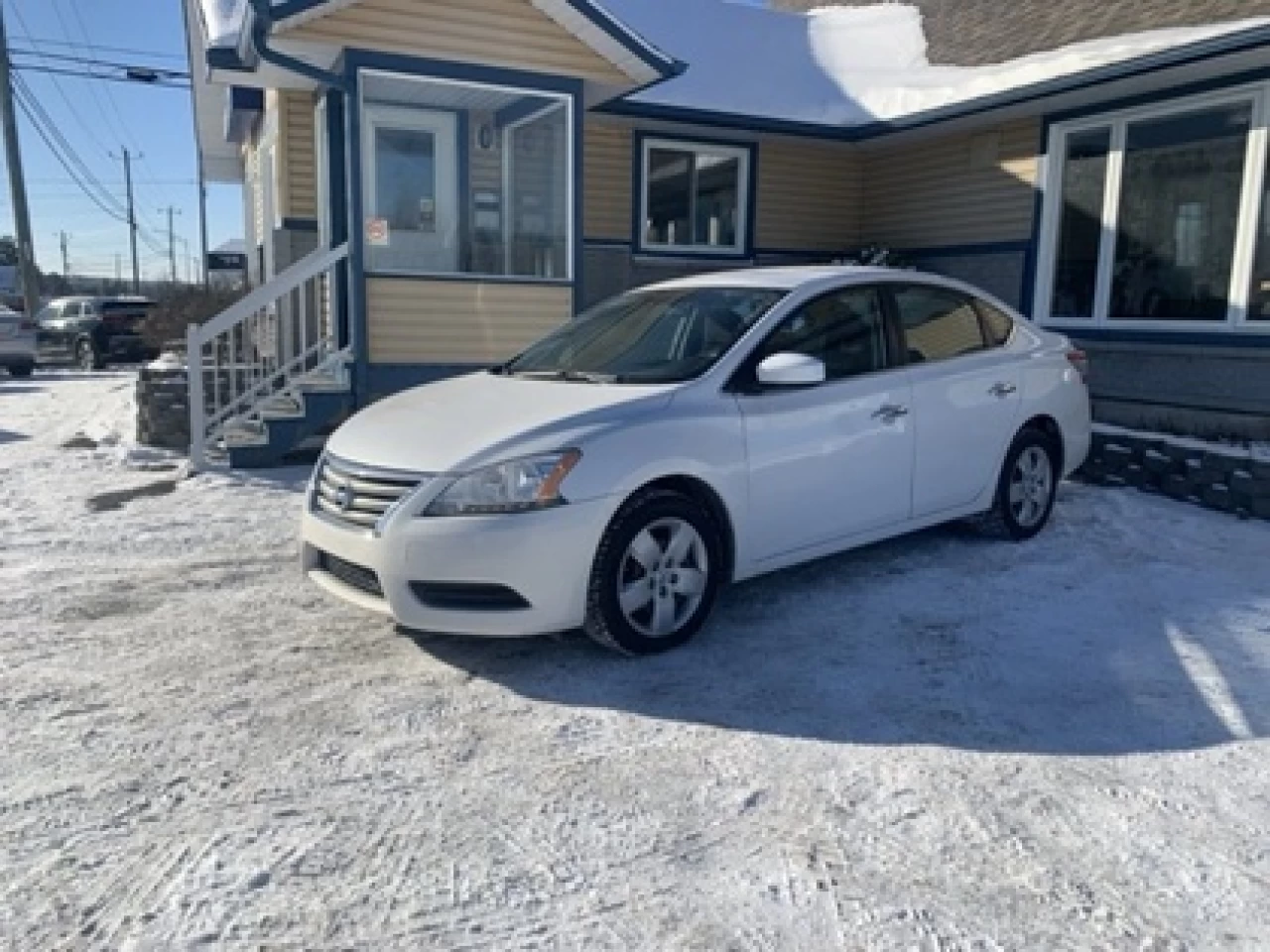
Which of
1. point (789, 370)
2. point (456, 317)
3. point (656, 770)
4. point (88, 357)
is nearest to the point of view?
point (656, 770)

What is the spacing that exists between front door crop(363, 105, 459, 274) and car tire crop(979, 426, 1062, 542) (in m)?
5.27

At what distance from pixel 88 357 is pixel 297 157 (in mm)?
14195

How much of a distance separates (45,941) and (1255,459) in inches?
284

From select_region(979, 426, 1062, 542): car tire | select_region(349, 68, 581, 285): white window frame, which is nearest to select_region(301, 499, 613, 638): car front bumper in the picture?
select_region(979, 426, 1062, 542): car tire

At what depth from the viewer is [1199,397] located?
28.9ft

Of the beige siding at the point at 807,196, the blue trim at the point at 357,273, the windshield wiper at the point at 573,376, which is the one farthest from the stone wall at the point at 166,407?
the beige siding at the point at 807,196

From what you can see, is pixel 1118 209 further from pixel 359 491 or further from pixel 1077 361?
pixel 359 491

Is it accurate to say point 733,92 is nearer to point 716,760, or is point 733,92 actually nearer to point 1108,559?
point 1108,559

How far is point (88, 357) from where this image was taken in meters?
21.3

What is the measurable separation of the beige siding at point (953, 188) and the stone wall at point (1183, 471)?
404 cm

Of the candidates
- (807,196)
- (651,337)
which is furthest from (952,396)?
(807,196)

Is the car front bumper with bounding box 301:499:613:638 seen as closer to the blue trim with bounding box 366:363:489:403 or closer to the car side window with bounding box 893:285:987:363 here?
the car side window with bounding box 893:285:987:363

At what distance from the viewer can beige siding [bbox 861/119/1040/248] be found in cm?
1089

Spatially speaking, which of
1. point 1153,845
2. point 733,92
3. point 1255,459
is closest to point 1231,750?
point 1153,845
